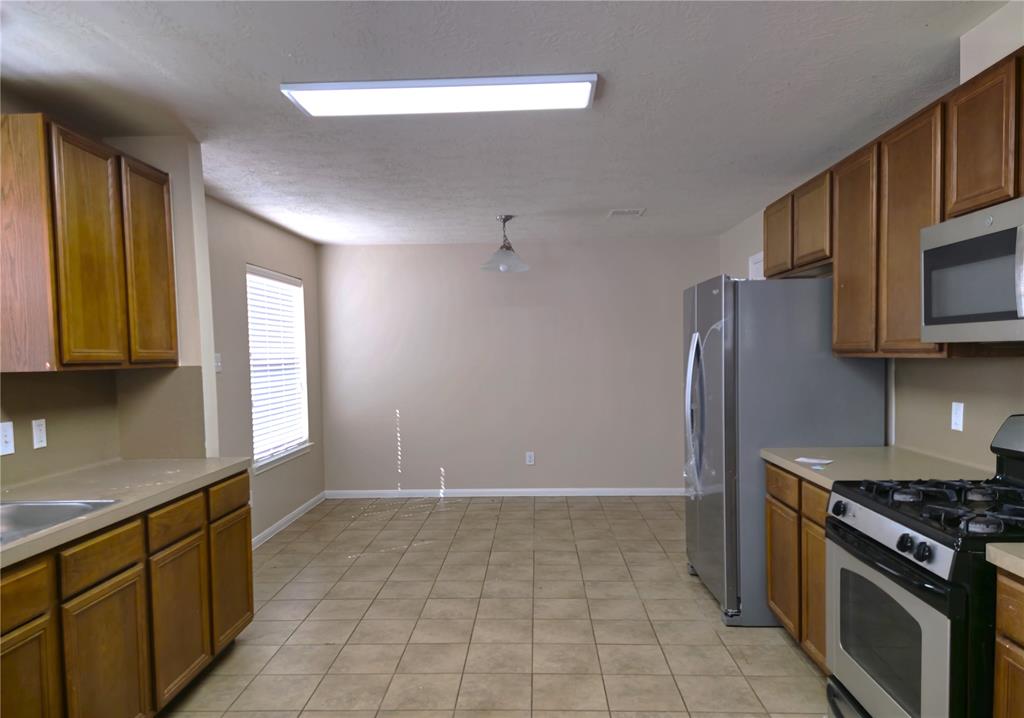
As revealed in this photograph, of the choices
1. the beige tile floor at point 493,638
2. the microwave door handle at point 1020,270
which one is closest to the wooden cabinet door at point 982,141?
the microwave door handle at point 1020,270

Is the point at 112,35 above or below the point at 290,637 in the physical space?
above

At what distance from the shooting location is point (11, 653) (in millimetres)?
1482

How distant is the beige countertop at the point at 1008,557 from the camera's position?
1.36 meters

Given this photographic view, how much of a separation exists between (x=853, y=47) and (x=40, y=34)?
8.99 ft

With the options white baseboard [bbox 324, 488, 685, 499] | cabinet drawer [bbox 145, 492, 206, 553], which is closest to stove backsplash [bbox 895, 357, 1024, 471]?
white baseboard [bbox 324, 488, 685, 499]

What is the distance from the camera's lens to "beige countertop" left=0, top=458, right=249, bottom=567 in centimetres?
161

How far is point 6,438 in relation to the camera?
7.01 ft

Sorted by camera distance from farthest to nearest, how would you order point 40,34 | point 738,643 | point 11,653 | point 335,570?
point 335,570 < point 738,643 < point 40,34 < point 11,653

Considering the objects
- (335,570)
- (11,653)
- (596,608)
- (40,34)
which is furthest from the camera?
(335,570)

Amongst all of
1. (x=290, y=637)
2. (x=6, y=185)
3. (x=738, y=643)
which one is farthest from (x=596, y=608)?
(x=6, y=185)

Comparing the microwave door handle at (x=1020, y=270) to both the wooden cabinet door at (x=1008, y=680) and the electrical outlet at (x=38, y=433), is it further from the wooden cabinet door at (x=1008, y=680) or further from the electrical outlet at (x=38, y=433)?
the electrical outlet at (x=38, y=433)

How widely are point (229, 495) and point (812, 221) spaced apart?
3224 mm

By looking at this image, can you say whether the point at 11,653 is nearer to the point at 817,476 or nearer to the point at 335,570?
the point at 335,570

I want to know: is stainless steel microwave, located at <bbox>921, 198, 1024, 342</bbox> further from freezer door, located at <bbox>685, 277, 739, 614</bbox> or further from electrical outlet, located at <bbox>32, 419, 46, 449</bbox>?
electrical outlet, located at <bbox>32, 419, 46, 449</bbox>
